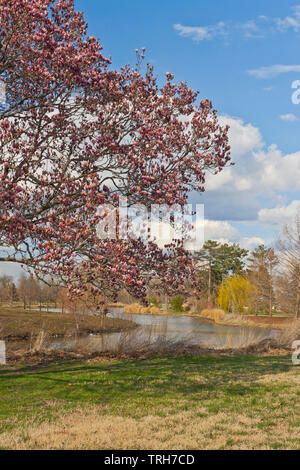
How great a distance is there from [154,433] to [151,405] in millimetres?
2099

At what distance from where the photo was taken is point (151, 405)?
923 cm

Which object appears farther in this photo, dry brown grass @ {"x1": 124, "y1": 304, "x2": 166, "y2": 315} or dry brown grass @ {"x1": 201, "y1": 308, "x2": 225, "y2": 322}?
dry brown grass @ {"x1": 201, "y1": 308, "x2": 225, "y2": 322}

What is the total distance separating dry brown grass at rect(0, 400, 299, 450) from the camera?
21.7 feet

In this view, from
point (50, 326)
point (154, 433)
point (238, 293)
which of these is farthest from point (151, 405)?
Answer: point (238, 293)

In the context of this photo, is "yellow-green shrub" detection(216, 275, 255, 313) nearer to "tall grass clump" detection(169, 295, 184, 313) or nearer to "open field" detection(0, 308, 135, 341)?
"tall grass clump" detection(169, 295, 184, 313)

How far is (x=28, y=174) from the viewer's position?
36.2 ft

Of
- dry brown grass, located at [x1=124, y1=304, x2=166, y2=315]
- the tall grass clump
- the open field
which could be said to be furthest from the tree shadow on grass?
the tall grass clump

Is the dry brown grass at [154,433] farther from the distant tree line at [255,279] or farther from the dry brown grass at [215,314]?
the dry brown grass at [215,314]

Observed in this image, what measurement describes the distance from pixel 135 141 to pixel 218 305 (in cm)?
4782

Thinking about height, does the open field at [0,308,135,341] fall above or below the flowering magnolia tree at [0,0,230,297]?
below

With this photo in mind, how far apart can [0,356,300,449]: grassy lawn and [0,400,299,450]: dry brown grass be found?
0.05 ft

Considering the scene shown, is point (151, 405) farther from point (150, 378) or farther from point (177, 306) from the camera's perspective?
point (177, 306)

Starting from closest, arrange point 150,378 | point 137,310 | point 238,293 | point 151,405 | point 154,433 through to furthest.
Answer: point 154,433 → point 151,405 → point 150,378 → point 137,310 → point 238,293

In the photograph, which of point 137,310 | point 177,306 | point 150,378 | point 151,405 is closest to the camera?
point 151,405
